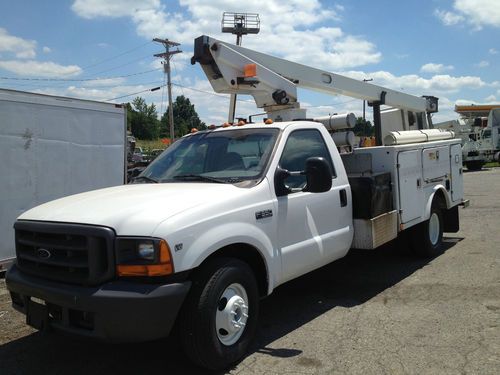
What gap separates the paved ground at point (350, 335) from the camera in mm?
3961

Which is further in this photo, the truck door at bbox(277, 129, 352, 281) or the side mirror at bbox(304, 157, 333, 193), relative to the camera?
the truck door at bbox(277, 129, 352, 281)

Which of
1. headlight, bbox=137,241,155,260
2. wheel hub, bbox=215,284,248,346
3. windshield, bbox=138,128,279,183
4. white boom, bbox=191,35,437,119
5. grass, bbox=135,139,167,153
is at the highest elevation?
grass, bbox=135,139,167,153

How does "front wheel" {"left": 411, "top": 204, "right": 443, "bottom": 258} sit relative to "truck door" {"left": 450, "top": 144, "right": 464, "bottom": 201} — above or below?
below

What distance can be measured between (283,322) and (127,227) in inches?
86.3

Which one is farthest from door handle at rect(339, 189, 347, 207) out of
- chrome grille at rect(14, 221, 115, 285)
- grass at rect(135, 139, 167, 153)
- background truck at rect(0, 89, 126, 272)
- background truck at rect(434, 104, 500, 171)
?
grass at rect(135, 139, 167, 153)

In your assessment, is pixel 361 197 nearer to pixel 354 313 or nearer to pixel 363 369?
pixel 354 313

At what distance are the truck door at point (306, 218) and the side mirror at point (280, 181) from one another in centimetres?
6

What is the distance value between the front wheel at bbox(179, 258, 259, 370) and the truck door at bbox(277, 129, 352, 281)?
615mm

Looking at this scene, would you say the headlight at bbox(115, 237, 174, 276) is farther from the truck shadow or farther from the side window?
the side window

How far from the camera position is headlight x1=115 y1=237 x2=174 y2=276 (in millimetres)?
3369

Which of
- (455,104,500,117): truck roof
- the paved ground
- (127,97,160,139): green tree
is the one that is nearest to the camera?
the paved ground

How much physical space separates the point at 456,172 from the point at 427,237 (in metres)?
1.59

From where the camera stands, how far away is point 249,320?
13.4 ft

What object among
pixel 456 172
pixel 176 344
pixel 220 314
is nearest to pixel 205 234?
pixel 220 314
